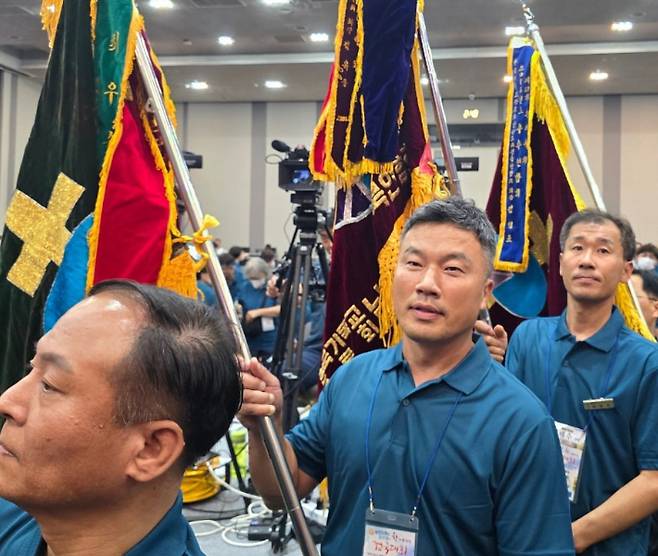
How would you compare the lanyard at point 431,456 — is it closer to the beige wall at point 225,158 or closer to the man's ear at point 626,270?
the man's ear at point 626,270

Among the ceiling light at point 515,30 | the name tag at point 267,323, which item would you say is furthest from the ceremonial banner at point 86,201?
the ceiling light at point 515,30

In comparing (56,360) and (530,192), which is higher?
(530,192)

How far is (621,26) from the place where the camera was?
7.64 metres

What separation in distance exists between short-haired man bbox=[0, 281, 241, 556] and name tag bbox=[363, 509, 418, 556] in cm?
45

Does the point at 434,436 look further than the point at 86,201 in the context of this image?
No

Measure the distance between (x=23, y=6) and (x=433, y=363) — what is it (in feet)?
25.2

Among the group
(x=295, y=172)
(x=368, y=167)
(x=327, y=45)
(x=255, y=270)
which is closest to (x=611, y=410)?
(x=368, y=167)

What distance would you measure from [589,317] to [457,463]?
78 centimetres

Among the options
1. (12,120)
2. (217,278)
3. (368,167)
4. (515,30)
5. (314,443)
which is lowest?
(314,443)

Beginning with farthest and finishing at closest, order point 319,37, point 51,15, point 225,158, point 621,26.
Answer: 1. point 225,158
2. point 319,37
3. point 621,26
4. point 51,15

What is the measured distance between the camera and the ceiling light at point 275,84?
10080 mm

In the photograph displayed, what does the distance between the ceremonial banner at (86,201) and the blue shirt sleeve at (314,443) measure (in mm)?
404

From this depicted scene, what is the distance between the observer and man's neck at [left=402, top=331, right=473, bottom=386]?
1261mm

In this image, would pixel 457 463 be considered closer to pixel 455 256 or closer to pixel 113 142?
pixel 455 256
